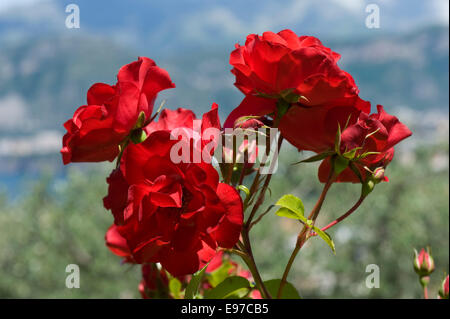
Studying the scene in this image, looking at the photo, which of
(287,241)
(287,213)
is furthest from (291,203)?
(287,241)

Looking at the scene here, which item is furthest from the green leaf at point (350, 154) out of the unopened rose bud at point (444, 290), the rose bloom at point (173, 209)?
the unopened rose bud at point (444, 290)

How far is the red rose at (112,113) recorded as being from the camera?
34 cm

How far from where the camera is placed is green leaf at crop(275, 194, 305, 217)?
0.36 m

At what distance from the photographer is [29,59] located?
5688 cm

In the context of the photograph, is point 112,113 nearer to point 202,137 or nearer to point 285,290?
point 202,137

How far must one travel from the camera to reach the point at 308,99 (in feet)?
1.20

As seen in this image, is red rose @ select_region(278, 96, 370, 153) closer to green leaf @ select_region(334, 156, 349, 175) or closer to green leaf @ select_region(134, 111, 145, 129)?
green leaf @ select_region(334, 156, 349, 175)

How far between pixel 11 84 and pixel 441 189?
6089cm

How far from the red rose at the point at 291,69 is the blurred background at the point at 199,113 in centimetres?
27

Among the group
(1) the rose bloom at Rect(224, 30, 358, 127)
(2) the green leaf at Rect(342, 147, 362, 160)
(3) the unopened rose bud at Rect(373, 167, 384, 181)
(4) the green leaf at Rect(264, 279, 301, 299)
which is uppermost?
(1) the rose bloom at Rect(224, 30, 358, 127)

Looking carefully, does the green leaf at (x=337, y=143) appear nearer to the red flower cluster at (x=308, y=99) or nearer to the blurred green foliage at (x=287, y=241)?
the red flower cluster at (x=308, y=99)

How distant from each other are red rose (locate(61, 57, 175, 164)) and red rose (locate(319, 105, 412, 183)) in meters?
0.16

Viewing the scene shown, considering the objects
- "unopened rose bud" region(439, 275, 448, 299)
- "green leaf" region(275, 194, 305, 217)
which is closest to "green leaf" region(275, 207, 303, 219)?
"green leaf" region(275, 194, 305, 217)
